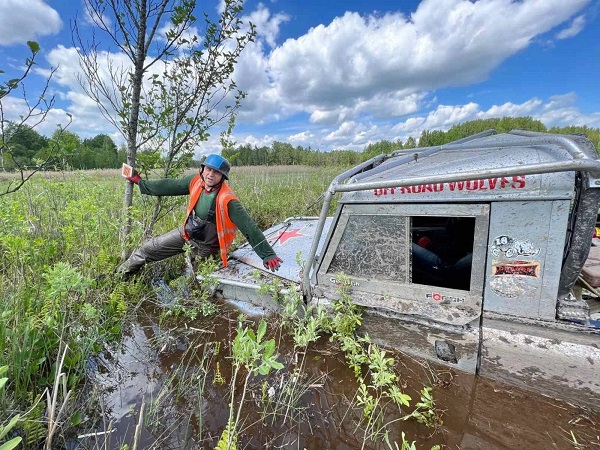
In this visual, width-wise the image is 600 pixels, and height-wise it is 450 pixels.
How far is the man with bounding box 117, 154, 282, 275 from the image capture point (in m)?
3.28

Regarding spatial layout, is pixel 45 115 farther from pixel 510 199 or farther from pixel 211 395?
→ pixel 510 199

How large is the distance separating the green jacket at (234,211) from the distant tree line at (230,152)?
318mm

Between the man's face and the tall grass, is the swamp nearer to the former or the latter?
the tall grass

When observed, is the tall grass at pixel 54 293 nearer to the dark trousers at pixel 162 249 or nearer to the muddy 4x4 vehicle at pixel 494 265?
the dark trousers at pixel 162 249

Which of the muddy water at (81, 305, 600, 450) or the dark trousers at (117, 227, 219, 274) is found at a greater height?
the dark trousers at (117, 227, 219, 274)

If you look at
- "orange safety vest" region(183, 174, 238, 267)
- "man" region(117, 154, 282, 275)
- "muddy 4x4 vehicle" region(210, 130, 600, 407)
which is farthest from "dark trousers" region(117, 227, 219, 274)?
"muddy 4x4 vehicle" region(210, 130, 600, 407)

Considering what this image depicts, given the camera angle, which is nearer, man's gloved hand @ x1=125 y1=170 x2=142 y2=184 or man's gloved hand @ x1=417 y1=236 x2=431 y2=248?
man's gloved hand @ x1=417 y1=236 x2=431 y2=248

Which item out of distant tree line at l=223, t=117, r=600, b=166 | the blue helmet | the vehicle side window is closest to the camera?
the vehicle side window

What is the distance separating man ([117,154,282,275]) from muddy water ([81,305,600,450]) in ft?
3.80

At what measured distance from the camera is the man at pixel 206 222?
3.28 metres

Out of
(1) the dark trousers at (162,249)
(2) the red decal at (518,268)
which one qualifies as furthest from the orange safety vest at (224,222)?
(2) the red decal at (518,268)

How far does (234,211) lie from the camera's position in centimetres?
336

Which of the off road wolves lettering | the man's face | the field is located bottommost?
the field

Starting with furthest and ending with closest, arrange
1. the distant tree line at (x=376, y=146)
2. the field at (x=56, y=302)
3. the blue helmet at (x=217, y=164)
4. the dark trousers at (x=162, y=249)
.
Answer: the distant tree line at (x=376, y=146)
the dark trousers at (x=162, y=249)
the blue helmet at (x=217, y=164)
the field at (x=56, y=302)
